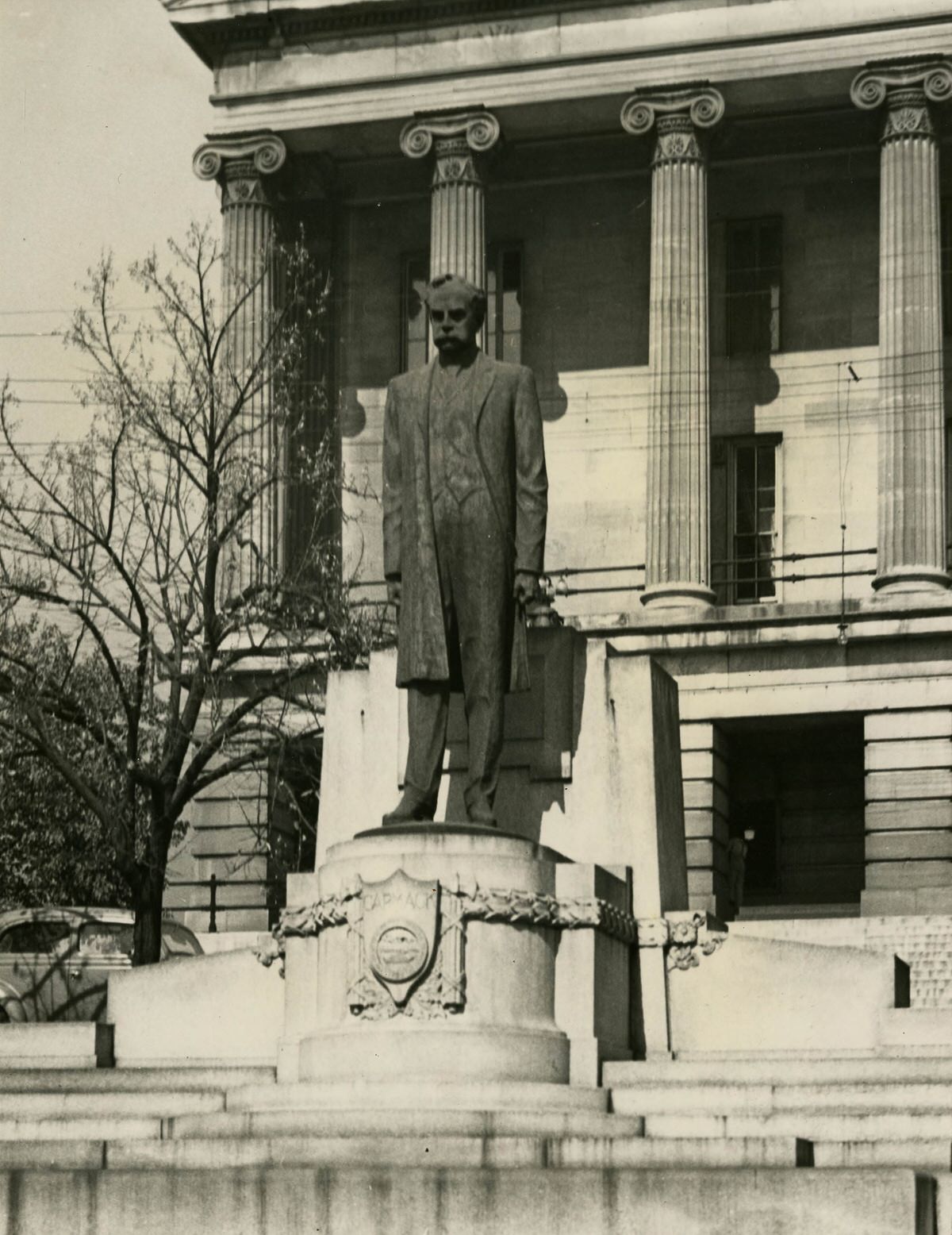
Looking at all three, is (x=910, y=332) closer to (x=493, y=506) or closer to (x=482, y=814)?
(x=493, y=506)

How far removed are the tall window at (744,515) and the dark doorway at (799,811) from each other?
318 centimetres

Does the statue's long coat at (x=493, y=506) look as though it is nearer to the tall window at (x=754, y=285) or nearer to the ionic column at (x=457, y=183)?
the ionic column at (x=457, y=183)

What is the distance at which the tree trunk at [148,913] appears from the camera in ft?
98.7

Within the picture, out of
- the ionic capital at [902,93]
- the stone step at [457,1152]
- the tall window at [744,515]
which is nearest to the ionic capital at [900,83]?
the ionic capital at [902,93]

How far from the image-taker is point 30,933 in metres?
37.0

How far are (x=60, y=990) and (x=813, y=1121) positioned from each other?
19383 millimetres

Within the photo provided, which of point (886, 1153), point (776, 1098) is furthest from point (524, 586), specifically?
point (886, 1153)

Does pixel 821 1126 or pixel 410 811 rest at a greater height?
pixel 410 811

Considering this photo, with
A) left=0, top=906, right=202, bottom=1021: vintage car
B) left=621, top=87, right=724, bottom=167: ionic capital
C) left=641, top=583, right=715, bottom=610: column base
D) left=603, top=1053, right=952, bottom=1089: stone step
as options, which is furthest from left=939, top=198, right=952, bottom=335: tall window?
left=603, top=1053, right=952, bottom=1089: stone step

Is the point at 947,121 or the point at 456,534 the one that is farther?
the point at 947,121

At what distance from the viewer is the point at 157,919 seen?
99.7 ft

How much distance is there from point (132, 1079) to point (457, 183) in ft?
115

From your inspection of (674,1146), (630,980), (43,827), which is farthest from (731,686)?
(674,1146)

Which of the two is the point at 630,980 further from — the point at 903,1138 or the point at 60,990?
the point at 60,990
